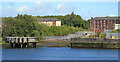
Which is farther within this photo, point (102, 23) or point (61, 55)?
point (102, 23)

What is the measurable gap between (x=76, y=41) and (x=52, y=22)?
289 feet

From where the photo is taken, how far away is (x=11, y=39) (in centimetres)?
8006

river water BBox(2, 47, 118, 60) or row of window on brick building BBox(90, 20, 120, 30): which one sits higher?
row of window on brick building BBox(90, 20, 120, 30)

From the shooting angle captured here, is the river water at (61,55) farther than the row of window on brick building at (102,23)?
No

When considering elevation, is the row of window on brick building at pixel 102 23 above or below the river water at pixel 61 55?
above

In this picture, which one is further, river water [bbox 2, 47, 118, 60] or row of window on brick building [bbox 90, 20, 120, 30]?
row of window on brick building [bbox 90, 20, 120, 30]

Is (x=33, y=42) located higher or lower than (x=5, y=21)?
lower

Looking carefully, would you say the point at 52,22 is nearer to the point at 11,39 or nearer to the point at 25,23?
the point at 25,23

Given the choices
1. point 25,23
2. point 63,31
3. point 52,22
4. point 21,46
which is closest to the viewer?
point 21,46

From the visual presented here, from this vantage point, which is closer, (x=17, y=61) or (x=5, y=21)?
(x=17, y=61)

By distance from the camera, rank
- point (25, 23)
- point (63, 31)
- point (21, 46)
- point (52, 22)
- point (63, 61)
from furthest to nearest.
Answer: point (52, 22) < point (63, 31) < point (25, 23) < point (21, 46) < point (63, 61)

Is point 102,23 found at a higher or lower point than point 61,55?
higher

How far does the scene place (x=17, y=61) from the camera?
46.6 meters

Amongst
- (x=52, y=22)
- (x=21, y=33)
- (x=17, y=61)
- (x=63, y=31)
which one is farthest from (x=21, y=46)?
(x=52, y=22)
